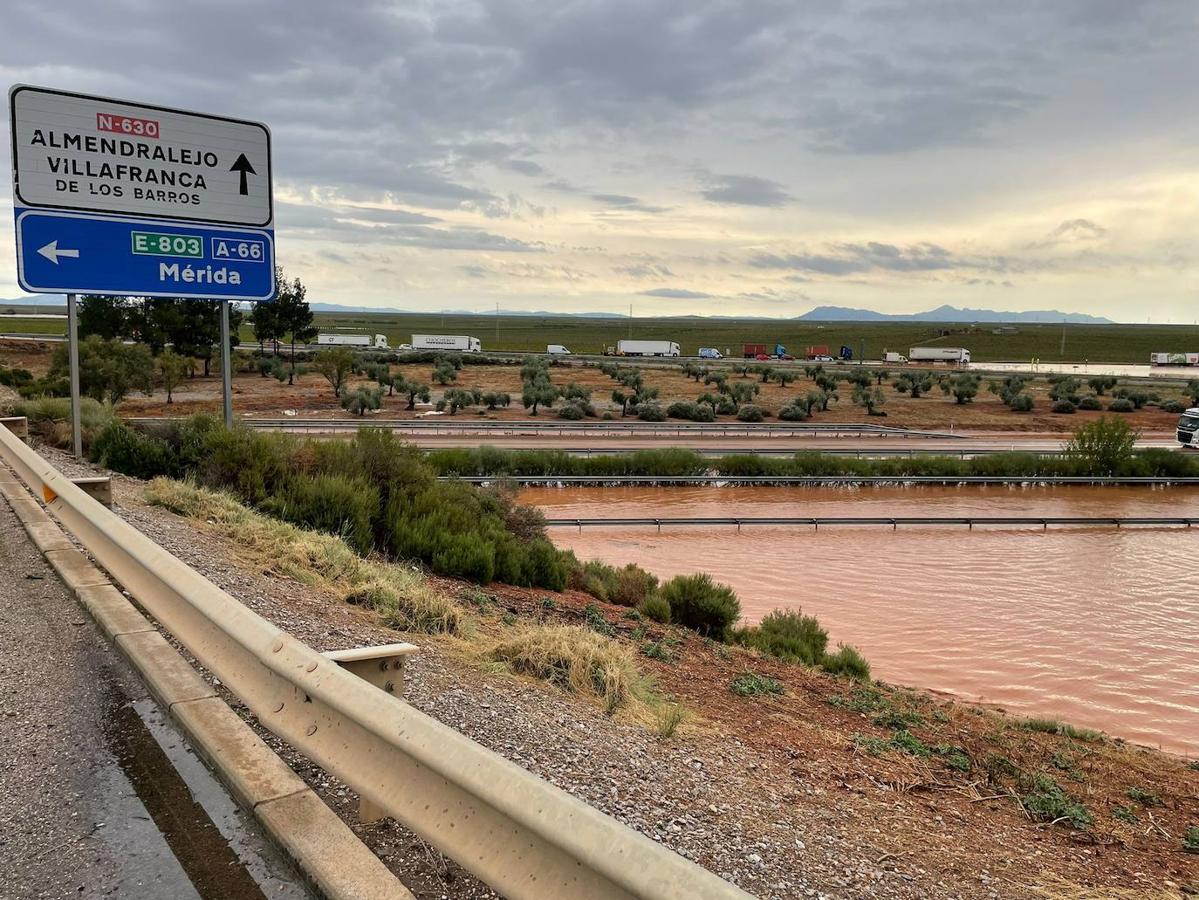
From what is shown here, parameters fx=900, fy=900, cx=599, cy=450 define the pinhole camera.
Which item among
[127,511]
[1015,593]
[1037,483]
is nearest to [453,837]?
[127,511]

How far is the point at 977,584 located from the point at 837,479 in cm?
1555

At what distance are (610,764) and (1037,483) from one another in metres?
39.7

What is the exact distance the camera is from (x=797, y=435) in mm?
53250

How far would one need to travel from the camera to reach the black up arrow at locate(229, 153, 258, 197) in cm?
1442

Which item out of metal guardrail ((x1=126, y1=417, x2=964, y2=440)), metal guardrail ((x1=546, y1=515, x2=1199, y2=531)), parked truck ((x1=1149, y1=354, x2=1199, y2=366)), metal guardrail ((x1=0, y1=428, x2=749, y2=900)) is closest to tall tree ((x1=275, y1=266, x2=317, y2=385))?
metal guardrail ((x1=126, y1=417, x2=964, y2=440))

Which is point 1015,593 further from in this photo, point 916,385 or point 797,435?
point 916,385

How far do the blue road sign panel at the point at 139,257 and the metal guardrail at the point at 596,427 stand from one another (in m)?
26.9

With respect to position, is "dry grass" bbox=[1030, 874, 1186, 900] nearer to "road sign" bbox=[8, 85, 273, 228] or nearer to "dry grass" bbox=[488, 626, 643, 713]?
"dry grass" bbox=[488, 626, 643, 713]

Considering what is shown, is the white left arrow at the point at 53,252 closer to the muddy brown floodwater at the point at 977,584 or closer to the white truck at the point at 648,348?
the muddy brown floodwater at the point at 977,584

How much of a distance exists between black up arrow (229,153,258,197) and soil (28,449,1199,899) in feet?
19.0

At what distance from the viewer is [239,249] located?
14.5 meters

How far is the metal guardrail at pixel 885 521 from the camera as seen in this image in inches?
1107

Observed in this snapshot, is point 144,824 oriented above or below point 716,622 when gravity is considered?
above

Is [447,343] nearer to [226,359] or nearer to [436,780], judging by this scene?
[226,359]
